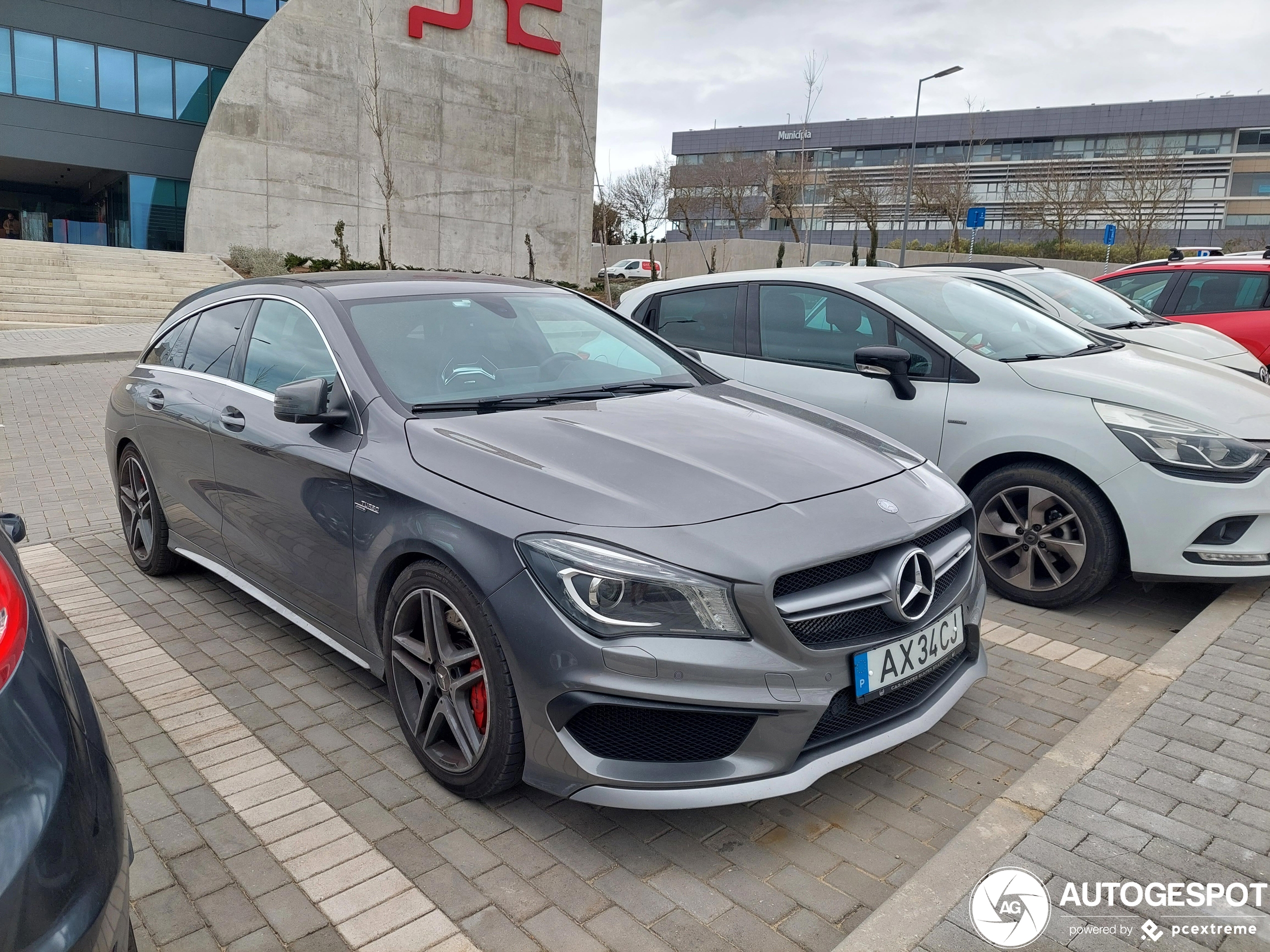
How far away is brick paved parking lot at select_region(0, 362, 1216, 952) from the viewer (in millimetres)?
2482

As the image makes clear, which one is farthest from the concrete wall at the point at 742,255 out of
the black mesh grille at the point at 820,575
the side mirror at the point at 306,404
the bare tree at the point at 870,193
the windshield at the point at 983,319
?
the black mesh grille at the point at 820,575

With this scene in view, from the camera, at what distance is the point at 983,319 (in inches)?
215

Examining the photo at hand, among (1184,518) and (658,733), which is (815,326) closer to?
(1184,518)

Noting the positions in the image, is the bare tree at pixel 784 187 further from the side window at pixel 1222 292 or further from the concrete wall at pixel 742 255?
the side window at pixel 1222 292

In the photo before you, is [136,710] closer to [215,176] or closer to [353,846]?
[353,846]

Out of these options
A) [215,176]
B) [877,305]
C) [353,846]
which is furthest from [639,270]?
[353,846]

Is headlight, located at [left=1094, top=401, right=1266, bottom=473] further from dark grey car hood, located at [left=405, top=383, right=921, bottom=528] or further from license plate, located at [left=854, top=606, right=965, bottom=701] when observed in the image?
license plate, located at [left=854, top=606, right=965, bottom=701]

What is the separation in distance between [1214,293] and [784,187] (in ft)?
129

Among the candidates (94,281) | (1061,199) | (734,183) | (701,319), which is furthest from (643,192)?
(701,319)

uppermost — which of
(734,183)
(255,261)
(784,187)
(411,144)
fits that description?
(734,183)

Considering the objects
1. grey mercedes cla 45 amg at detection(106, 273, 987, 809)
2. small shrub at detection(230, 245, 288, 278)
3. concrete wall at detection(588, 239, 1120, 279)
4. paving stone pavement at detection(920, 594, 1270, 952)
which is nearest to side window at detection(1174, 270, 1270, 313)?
paving stone pavement at detection(920, 594, 1270, 952)

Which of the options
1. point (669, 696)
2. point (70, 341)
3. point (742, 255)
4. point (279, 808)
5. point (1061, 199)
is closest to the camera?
point (669, 696)

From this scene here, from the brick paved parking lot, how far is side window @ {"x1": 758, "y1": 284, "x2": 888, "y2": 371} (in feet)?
5.84

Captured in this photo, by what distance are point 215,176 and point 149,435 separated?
2783cm
